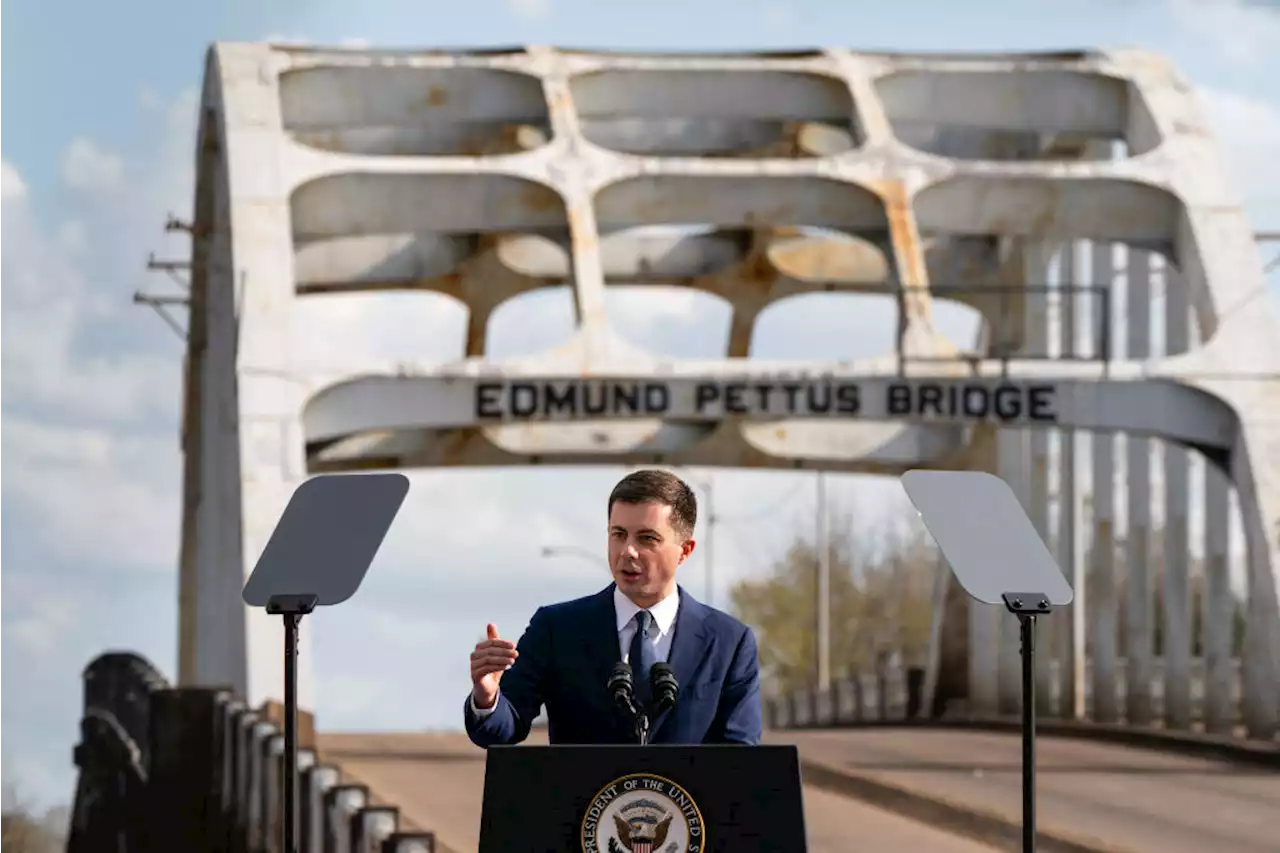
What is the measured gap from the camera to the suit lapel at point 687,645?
6691 mm

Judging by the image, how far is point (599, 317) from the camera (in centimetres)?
3406

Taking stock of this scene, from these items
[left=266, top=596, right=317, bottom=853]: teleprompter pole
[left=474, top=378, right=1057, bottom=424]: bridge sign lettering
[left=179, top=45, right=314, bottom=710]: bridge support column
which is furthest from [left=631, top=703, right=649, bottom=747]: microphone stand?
[left=474, top=378, right=1057, bottom=424]: bridge sign lettering

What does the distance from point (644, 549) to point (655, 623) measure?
276 mm

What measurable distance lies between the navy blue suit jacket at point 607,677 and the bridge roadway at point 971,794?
9.29 m

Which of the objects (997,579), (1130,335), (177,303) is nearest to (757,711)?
(997,579)

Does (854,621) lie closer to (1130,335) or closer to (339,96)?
(1130,335)

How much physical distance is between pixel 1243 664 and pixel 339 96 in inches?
641

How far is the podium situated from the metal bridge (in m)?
11.7

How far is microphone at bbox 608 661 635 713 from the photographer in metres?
6.46

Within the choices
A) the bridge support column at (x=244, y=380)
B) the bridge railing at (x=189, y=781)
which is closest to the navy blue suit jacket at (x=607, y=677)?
the bridge railing at (x=189, y=781)

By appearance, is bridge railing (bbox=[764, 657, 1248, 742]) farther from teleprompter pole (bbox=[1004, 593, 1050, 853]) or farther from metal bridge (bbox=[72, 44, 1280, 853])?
teleprompter pole (bbox=[1004, 593, 1050, 853])

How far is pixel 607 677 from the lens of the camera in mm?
6691

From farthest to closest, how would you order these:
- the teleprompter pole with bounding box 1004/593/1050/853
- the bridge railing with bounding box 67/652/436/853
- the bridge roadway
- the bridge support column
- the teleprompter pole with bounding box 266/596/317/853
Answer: the bridge support column, the bridge roadway, the bridge railing with bounding box 67/652/436/853, the teleprompter pole with bounding box 1004/593/1050/853, the teleprompter pole with bounding box 266/596/317/853

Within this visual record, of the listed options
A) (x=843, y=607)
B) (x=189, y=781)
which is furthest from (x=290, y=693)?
(x=843, y=607)
